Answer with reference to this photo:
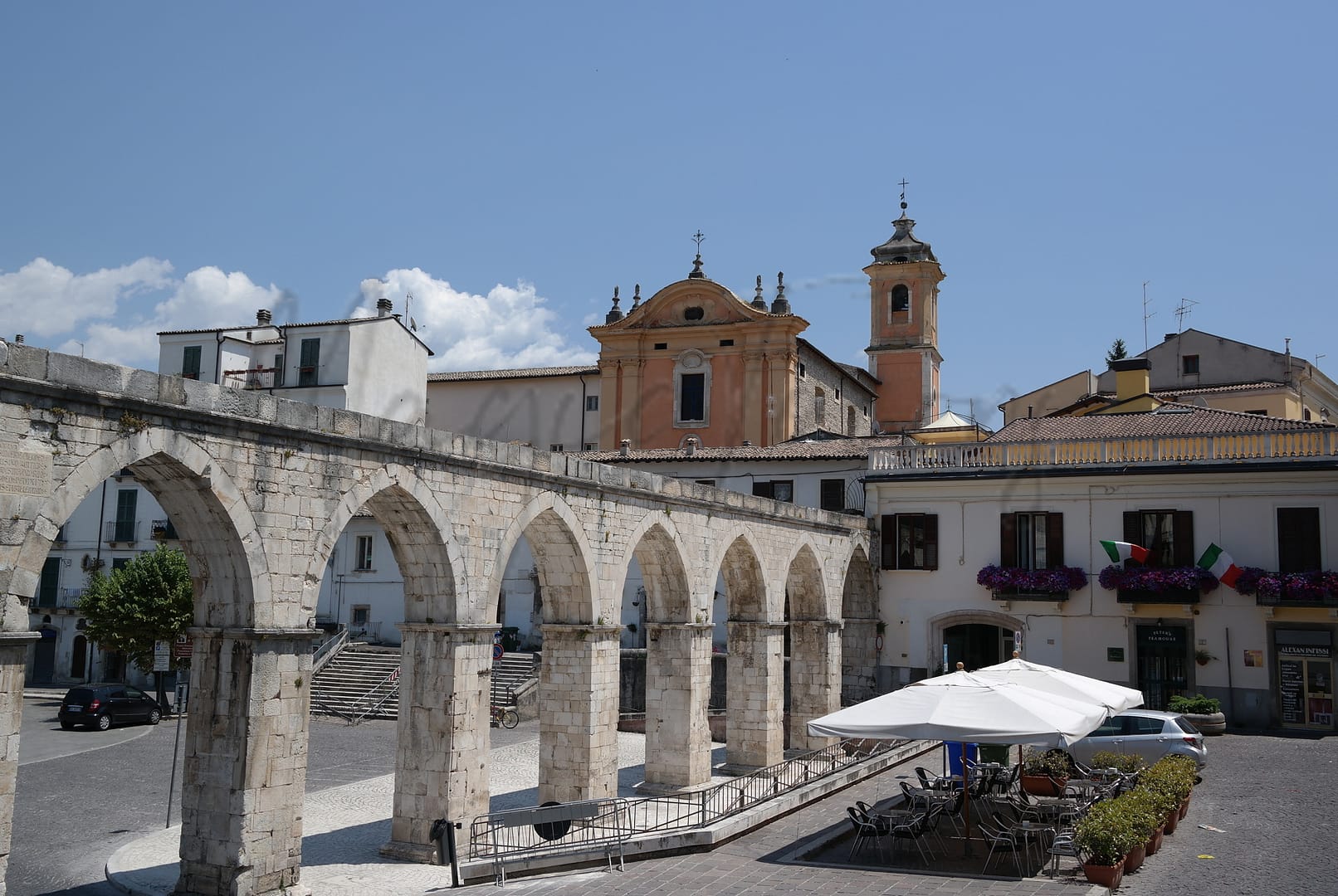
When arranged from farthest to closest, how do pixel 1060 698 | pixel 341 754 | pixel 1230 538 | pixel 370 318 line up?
pixel 370 318 < pixel 1230 538 < pixel 341 754 < pixel 1060 698

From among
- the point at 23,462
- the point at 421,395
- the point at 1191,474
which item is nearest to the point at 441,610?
the point at 23,462

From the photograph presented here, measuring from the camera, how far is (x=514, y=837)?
15.7 meters

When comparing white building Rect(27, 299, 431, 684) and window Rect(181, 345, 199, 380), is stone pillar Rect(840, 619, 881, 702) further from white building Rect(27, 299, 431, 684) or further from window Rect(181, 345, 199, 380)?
window Rect(181, 345, 199, 380)

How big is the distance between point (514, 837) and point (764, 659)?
8263 mm

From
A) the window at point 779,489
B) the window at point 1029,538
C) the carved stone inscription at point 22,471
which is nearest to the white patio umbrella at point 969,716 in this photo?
the carved stone inscription at point 22,471

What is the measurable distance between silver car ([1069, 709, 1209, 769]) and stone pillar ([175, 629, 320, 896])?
488 inches

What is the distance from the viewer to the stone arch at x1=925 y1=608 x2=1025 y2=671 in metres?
29.0

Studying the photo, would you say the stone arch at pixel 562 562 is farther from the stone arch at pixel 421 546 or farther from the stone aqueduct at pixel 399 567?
the stone arch at pixel 421 546

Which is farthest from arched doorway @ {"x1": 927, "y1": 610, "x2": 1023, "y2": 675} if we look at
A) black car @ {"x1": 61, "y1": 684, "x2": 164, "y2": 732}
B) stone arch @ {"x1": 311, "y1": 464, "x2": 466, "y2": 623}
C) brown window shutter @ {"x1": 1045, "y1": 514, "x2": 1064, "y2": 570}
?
black car @ {"x1": 61, "y1": 684, "x2": 164, "y2": 732}

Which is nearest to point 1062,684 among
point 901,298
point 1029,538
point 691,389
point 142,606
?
point 1029,538

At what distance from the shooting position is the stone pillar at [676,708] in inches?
797

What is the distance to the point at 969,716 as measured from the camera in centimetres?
1280

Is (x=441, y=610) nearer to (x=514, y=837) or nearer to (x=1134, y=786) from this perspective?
(x=514, y=837)

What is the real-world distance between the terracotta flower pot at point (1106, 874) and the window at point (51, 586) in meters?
37.1
